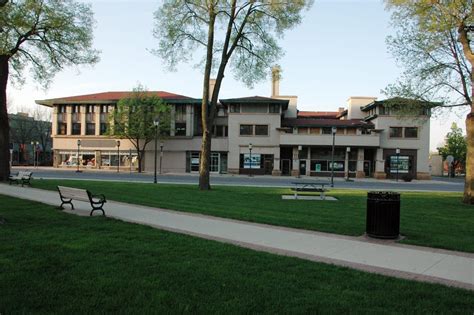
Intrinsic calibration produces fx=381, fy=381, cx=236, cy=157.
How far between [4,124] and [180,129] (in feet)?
114

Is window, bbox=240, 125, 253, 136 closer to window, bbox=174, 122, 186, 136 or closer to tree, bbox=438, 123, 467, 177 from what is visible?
window, bbox=174, 122, 186, 136

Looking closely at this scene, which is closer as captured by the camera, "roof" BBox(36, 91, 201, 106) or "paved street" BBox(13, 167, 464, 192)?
"paved street" BBox(13, 167, 464, 192)

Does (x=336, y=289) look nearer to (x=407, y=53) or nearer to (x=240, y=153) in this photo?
(x=407, y=53)

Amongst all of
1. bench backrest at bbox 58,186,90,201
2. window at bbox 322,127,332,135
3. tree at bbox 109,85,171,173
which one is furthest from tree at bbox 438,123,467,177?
bench backrest at bbox 58,186,90,201

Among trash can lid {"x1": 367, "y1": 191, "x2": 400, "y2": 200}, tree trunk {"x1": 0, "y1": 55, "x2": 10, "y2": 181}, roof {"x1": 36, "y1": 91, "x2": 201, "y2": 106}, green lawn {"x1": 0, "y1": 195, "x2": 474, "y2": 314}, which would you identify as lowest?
green lawn {"x1": 0, "y1": 195, "x2": 474, "y2": 314}

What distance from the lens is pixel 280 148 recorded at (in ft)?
178

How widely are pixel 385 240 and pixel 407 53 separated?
13234 mm

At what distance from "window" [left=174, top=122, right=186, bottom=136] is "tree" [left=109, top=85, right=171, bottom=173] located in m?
2.78

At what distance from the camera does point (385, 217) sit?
8.85m

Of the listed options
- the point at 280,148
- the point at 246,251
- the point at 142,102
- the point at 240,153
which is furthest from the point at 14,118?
the point at 246,251

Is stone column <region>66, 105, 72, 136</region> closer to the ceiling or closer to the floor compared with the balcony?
closer to the ceiling

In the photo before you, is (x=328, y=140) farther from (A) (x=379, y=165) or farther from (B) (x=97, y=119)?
(B) (x=97, y=119)

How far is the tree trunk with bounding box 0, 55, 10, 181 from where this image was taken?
73.5 feet

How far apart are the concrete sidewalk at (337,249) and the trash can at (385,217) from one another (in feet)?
1.41
